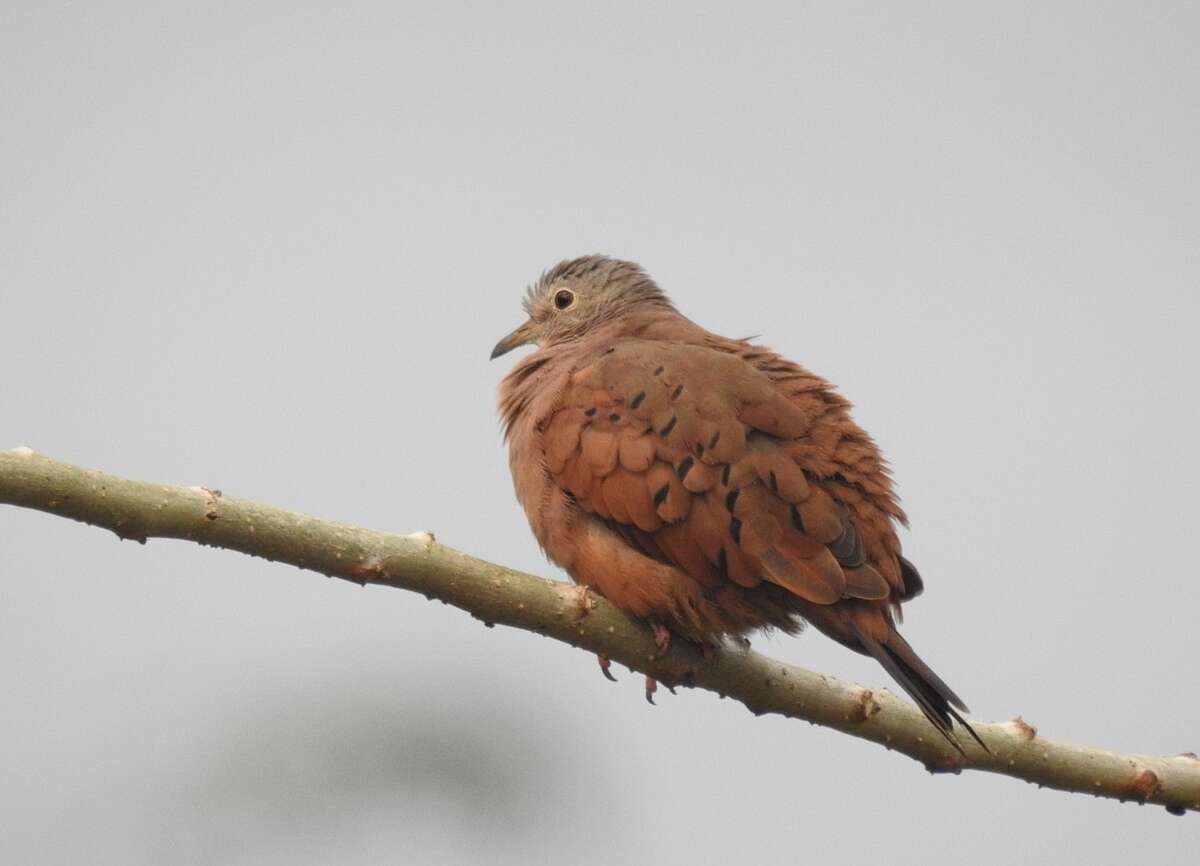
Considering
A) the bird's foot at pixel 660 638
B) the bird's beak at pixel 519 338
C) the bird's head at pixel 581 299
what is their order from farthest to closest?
the bird's beak at pixel 519 338 < the bird's head at pixel 581 299 < the bird's foot at pixel 660 638

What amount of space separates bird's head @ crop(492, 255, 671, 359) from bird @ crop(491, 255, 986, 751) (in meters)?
1.33

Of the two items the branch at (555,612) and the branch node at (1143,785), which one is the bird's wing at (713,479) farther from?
the branch node at (1143,785)

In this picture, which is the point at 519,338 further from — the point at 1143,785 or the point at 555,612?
the point at 1143,785

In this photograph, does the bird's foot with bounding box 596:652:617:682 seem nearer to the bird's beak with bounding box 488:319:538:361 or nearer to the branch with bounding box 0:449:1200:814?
the branch with bounding box 0:449:1200:814

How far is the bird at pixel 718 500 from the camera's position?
14.1ft

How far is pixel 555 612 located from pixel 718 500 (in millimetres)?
798

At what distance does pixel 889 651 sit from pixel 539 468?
54.8 inches

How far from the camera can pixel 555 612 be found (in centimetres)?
381

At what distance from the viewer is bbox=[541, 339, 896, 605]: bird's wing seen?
4.29 metres

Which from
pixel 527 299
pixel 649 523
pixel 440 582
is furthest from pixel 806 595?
pixel 527 299

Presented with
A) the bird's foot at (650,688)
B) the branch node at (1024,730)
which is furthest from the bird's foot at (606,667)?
the branch node at (1024,730)

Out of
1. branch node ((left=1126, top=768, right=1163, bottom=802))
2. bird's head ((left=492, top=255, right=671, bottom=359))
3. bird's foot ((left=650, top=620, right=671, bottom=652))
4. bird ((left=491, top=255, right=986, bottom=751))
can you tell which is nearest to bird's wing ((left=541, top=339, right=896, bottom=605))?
bird ((left=491, top=255, right=986, bottom=751))

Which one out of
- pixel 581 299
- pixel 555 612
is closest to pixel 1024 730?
pixel 555 612

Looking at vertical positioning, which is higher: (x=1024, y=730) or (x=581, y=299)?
(x=581, y=299)
